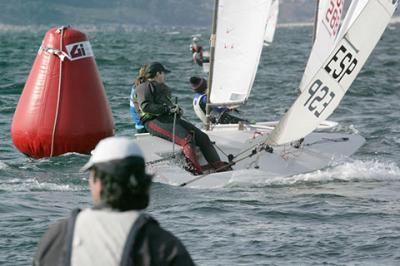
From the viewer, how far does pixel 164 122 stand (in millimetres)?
9930

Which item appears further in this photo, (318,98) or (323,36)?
(323,36)

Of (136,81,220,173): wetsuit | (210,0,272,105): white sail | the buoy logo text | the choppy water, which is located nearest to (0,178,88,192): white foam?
the choppy water

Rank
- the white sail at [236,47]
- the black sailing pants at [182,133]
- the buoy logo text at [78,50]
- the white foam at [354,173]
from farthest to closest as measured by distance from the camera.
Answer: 1. the white sail at [236,47]
2. the buoy logo text at [78,50]
3. the white foam at [354,173]
4. the black sailing pants at [182,133]

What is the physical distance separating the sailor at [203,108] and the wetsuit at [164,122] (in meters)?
1.17

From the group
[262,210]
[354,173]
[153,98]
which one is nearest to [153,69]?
[153,98]

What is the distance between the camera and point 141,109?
991 cm

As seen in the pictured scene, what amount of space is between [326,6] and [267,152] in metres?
2.26

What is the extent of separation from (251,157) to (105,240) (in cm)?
775

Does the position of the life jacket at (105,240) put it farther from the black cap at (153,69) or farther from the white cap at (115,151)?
the black cap at (153,69)

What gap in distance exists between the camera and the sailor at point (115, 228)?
2.69m

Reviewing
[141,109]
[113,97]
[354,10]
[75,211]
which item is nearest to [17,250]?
[141,109]

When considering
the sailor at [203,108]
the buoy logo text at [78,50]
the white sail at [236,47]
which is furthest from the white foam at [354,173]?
the buoy logo text at [78,50]

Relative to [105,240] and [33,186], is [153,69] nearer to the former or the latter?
[33,186]

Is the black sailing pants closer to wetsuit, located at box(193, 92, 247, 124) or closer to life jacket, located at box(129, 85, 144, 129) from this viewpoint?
life jacket, located at box(129, 85, 144, 129)
